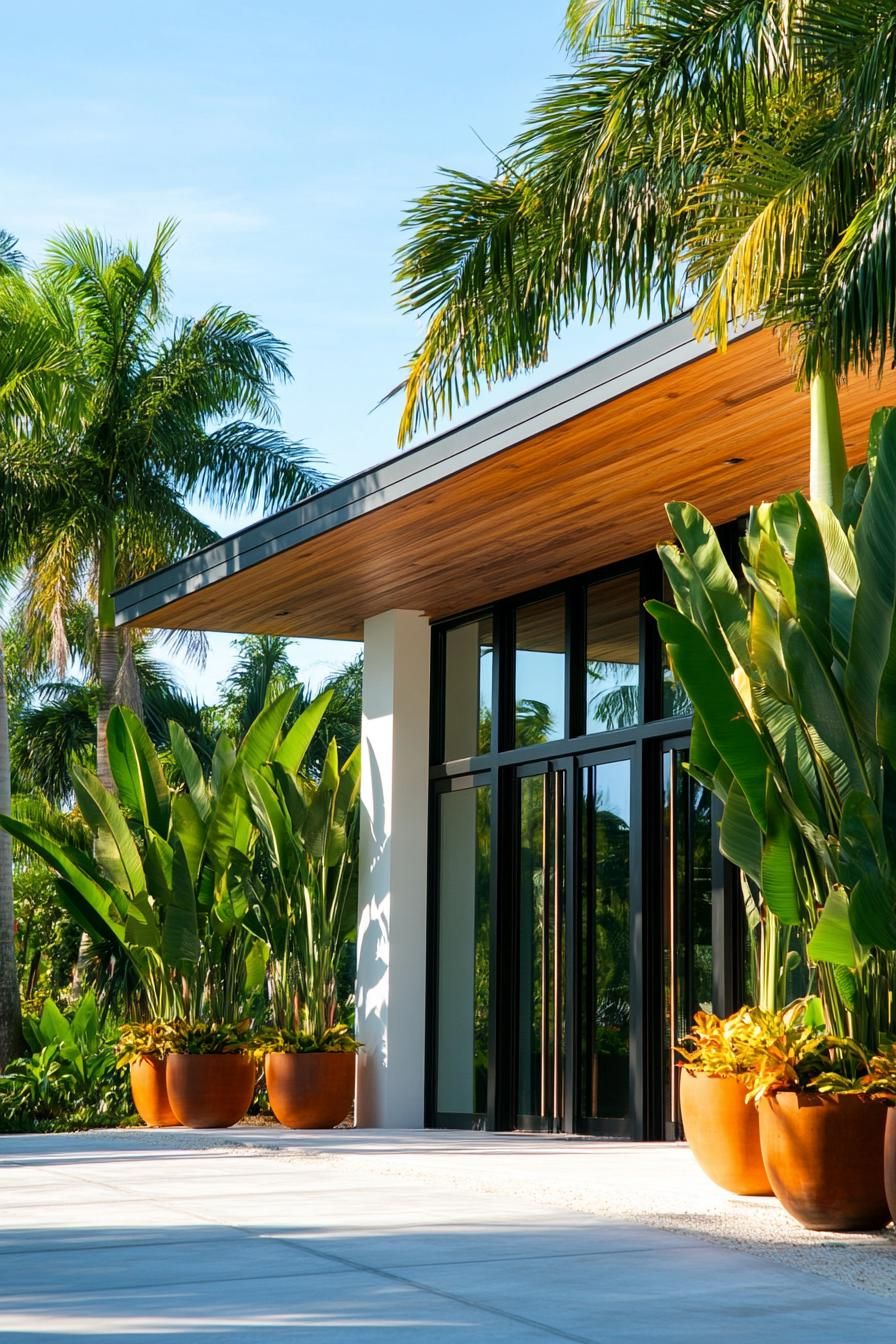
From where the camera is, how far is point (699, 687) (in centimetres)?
581

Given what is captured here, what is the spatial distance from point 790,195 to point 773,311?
44 cm

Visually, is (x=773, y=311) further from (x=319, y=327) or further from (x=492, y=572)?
(x=319, y=327)

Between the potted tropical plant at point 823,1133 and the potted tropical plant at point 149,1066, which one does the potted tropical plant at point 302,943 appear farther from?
the potted tropical plant at point 823,1133

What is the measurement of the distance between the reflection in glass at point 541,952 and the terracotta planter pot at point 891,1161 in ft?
17.6

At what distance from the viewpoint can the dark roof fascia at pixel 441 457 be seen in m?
7.03

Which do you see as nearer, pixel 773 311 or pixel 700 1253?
pixel 700 1253

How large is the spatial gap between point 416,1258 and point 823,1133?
1.45 m

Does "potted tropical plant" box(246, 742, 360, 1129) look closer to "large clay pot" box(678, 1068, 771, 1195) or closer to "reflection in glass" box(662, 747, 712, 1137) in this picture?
"reflection in glass" box(662, 747, 712, 1137)

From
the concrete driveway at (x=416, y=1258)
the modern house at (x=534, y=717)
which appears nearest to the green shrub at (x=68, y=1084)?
the modern house at (x=534, y=717)

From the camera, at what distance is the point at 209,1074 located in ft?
34.5

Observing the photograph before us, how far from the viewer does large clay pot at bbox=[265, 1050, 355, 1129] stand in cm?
1070

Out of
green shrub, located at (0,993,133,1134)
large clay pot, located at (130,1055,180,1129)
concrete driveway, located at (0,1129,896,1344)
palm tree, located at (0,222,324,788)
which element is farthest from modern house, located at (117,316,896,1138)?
palm tree, located at (0,222,324,788)

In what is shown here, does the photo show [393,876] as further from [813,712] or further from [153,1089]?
[813,712]

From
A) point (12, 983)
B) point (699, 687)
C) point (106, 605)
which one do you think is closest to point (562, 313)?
point (699, 687)
